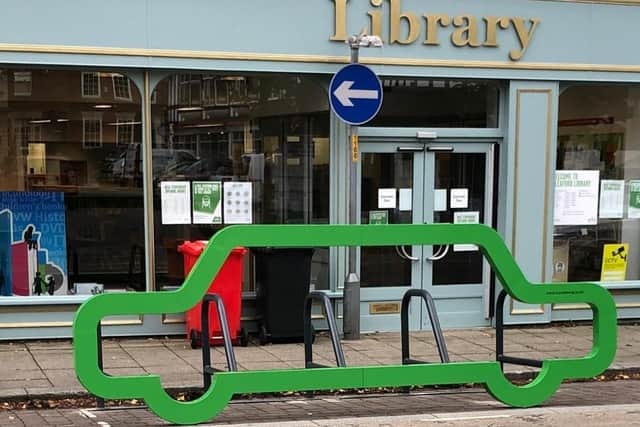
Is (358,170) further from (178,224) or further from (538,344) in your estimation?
(538,344)

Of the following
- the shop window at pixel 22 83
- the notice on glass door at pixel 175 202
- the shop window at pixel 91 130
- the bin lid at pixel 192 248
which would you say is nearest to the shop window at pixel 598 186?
the bin lid at pixel 192 248

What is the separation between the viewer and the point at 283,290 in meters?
8.02

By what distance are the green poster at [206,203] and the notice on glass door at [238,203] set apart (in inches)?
3.6

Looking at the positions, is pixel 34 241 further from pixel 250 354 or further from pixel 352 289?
pixel 352 289

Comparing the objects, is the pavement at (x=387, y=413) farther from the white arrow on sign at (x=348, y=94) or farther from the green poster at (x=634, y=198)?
the green poster at (x=634, y=198)

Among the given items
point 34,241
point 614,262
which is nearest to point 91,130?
point 34,241

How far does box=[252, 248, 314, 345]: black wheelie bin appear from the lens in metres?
8.00

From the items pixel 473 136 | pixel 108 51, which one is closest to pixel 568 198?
pixel 473 136

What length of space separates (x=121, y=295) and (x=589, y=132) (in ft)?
22.1

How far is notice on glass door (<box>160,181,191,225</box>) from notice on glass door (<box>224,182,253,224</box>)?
0.44 m

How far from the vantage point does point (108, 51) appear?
776 centimetres

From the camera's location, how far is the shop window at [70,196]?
8.15 meters

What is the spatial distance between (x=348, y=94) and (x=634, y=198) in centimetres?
436

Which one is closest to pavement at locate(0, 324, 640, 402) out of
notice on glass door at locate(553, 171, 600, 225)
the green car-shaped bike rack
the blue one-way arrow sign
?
the green car-shaped bike rack
